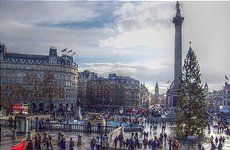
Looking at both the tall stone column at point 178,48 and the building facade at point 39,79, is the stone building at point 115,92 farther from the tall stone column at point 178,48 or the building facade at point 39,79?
the tall stone column at point 178,48

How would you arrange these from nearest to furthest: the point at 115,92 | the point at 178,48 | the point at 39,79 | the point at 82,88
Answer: the point at 178,48, the point at 39,79, the point at 115,92, the point at 82,88

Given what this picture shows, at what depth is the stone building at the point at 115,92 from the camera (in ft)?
522

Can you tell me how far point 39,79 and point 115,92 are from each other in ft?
155

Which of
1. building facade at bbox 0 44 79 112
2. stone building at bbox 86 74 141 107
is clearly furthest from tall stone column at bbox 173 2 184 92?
stone building at bbox 86 74 141 107

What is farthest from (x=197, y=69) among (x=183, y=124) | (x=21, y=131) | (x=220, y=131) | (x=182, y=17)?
(x=182, y=17)

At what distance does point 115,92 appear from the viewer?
159500 mm

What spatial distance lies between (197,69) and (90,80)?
120 metres

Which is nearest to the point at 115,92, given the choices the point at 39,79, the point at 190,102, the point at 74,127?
the point at 39,79

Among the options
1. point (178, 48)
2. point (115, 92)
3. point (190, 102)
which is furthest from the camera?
point (115, 92)

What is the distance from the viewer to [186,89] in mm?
50469

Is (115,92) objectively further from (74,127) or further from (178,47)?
(74,127)

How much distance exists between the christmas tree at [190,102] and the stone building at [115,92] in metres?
109

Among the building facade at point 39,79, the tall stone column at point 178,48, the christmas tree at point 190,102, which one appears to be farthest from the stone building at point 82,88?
the christmas tree at point 190,102

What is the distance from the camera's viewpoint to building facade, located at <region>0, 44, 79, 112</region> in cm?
10697
